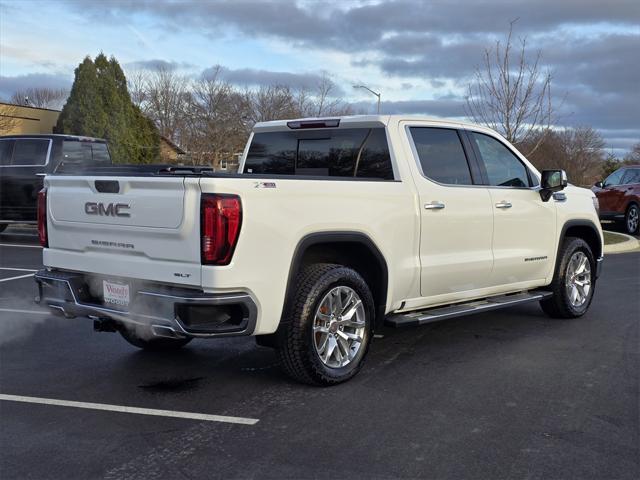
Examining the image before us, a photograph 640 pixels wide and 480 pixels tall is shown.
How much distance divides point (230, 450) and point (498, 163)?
12.9 feet

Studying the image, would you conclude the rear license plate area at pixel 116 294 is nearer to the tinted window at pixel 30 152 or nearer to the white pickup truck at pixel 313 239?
the white pickup truck at pixel 313 239

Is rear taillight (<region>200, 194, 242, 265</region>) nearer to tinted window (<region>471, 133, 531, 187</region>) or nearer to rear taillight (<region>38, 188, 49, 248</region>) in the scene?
rear taillight (<region>38, 188, 49, 248</region>)

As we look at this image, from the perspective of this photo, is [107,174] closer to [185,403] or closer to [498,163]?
[185,403]

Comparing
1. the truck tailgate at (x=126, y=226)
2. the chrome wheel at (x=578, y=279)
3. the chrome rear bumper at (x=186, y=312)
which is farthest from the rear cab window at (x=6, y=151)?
the chrome wheel at (x=578, y=279)

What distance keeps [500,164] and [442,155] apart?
0.87 meters

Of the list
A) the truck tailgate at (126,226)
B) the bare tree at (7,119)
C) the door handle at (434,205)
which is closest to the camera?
the truck tailgate at (126,226)

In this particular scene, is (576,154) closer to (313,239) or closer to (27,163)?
(27,163)

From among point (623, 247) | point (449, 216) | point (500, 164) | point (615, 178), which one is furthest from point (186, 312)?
point (615, 178)

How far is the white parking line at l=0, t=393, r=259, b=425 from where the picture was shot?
13.6ft

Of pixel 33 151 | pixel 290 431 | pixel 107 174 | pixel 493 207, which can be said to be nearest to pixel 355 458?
pixel 290 431

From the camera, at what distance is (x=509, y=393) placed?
468cm

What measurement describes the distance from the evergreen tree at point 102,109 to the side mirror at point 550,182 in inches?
955

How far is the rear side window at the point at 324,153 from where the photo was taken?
553 centimetres

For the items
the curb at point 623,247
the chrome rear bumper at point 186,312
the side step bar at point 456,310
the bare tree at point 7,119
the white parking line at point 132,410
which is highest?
the bare tree at point 7,119
